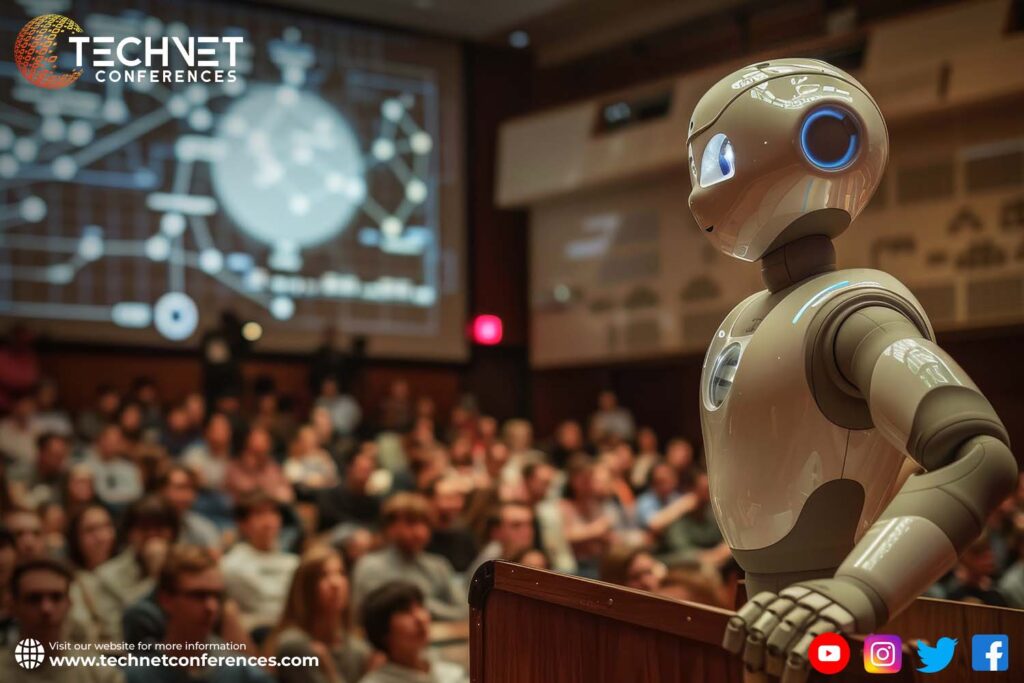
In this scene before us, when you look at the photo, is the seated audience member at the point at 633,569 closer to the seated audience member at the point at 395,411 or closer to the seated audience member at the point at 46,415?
the seated audience member at the point at 46,415

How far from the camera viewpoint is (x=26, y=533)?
391 centimetres

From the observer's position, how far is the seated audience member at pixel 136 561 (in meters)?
4.01

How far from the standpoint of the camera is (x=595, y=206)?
36.0 ft

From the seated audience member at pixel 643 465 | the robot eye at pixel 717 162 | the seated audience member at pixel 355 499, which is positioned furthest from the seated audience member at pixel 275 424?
the robot eye at pixel 717 162

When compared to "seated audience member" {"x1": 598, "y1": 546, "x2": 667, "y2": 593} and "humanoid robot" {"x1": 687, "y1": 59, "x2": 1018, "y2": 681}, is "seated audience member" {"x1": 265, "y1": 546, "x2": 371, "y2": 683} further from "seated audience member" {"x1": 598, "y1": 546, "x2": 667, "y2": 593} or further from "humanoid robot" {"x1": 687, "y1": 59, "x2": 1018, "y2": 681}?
"humanoid robot" {"x1": 687, "y1": 59, "x2": 1018, "y2": 681}

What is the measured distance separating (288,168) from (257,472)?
4.81m

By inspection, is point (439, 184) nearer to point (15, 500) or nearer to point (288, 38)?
point (288, 38)

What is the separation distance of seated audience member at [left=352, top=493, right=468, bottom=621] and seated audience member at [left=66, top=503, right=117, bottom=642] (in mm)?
967

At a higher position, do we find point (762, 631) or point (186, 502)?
point (762, 631)

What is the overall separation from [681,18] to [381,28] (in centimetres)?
299

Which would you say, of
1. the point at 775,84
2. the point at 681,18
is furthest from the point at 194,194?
the point at 775,84

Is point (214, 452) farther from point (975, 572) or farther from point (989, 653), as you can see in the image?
point (989, 653)

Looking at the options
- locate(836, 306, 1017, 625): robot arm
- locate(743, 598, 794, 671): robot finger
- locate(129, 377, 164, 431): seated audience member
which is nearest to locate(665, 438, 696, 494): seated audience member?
locate(129, 377, 164, 431): seated audience member

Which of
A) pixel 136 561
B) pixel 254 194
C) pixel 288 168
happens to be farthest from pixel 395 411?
pixel 136 561
